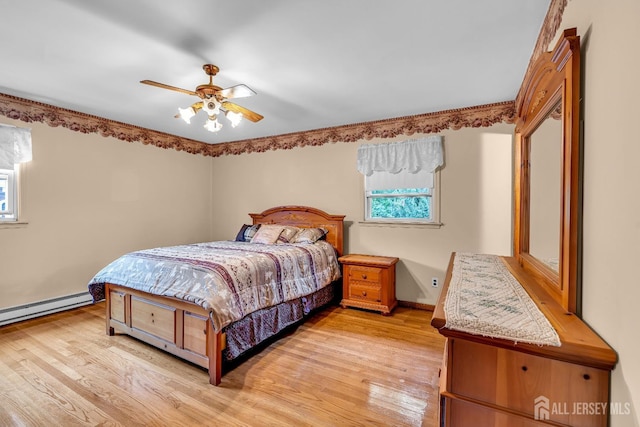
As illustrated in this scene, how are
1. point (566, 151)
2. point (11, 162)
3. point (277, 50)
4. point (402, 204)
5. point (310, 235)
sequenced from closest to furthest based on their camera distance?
point (566, 151)
point (277, 50)
point (11, 162)
point (402, 204)
point (310, 235)

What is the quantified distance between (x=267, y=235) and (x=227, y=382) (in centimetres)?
211

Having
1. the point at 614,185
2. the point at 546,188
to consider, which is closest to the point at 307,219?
the point at 546,188

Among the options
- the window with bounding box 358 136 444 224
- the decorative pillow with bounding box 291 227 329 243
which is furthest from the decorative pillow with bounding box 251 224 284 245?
the window with bounding box 358 136 444 224

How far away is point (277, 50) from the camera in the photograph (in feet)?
7.04

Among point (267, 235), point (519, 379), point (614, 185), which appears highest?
point (614, 185)

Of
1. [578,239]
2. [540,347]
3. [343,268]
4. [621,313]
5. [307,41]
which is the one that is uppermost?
[307,41]

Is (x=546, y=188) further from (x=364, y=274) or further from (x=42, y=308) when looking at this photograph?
(x=42, y=308)

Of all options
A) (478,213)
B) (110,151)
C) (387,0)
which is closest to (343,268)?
(478,213)

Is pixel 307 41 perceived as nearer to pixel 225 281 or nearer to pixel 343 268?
pixel 225 281

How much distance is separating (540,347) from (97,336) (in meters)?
3.55

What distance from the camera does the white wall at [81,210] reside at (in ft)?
10.8

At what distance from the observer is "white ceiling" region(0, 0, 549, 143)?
1.73 metres

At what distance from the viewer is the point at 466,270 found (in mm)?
1872

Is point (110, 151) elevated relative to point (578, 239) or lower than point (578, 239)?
elevated
